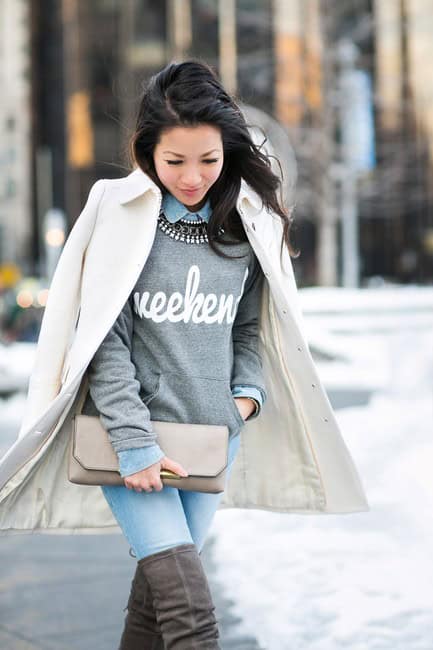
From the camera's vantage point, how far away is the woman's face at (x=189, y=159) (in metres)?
2.56

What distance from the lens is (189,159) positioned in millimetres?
2568

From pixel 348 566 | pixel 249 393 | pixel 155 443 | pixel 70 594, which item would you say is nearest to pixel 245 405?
pixel 249 393

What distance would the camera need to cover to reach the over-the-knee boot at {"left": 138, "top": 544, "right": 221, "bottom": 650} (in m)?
2.44

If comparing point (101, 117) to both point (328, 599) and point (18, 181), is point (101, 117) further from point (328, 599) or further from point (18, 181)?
point (328, 599)

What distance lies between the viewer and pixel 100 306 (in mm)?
2594

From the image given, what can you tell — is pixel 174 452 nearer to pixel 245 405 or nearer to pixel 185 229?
pixel 245 405

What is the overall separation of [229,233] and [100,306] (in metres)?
0.38

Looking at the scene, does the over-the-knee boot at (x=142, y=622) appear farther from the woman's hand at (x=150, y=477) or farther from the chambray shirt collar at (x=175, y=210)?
the chambray shirt collar at (x=175, y=210)

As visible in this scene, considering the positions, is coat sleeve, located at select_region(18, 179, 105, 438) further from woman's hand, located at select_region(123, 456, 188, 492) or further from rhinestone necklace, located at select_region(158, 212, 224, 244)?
woman's hand, located at select_region(123, 456, 188, 492)

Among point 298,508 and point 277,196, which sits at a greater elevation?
point 277,196

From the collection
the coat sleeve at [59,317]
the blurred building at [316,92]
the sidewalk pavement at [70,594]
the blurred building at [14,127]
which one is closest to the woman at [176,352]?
the coat sleeve at [59,317]

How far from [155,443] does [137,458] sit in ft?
0.17

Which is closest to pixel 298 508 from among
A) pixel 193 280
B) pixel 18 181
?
pixel 193 280

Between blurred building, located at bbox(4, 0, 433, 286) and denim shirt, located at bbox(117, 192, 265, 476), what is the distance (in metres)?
25.8
